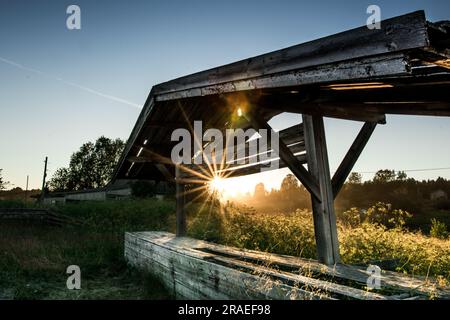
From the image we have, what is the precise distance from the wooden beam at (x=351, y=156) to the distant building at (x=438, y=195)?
3135 centimetres

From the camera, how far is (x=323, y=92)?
3.20 m

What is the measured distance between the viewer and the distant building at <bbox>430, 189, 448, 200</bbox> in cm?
2918

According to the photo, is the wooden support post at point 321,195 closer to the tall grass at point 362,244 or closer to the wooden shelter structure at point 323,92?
the wooden shelter structure at point 323,92

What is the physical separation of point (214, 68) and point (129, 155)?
4.50 meters

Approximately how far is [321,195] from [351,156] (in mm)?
723

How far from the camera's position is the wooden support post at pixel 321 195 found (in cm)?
350

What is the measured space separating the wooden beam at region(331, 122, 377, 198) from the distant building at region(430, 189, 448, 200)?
103 ft

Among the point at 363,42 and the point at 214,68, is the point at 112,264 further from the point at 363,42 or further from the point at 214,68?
the point at 363,42

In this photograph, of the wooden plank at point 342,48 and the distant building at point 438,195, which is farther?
the distant building at point 438,195

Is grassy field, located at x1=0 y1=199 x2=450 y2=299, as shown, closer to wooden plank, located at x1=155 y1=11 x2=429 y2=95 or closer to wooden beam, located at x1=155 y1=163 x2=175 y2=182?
wooden beam, located at x1=155 y1=163 x2=175 y2=182

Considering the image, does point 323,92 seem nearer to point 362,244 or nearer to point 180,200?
point 362,244

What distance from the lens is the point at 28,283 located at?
578 centimetres

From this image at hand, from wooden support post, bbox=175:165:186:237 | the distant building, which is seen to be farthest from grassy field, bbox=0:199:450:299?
the distant building

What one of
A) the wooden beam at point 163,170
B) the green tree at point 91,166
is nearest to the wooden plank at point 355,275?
the wooden beam at point 163,170
